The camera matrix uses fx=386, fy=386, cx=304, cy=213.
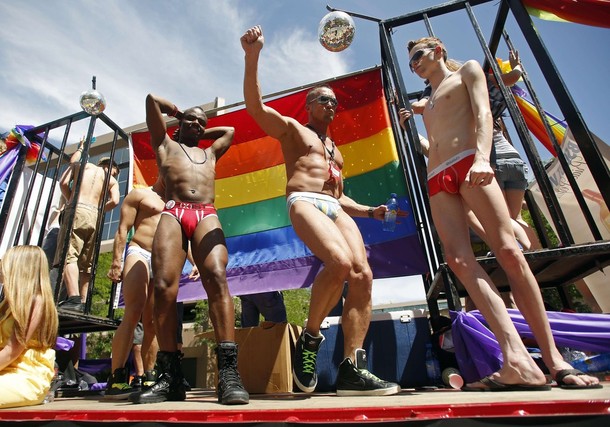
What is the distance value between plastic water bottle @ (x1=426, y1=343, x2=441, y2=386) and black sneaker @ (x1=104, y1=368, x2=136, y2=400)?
7.42 feet

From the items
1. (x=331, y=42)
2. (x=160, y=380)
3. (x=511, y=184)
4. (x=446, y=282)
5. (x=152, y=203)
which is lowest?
(x=160, y=380)

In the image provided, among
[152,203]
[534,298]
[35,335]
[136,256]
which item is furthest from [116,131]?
[534,298]

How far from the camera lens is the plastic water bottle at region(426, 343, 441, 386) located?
2982 mm

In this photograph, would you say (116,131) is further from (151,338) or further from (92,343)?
(92,343)

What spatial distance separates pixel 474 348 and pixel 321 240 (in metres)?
1.18

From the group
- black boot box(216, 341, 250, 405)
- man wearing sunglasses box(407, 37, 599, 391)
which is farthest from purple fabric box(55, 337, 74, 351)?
man wearing sunglasses box(407, 37, 599, 391)

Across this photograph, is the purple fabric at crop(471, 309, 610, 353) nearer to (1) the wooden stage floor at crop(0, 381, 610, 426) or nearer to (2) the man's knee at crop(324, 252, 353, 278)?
(2) the man's knee at crop(324, 252, 353, 278)

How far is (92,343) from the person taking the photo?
39.7ft

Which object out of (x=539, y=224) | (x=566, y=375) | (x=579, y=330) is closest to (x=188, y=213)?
(x=566, y=375)

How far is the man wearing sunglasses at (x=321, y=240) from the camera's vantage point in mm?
2330

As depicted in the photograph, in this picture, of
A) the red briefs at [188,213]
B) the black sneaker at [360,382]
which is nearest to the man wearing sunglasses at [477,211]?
the black sneaker at [360,382]

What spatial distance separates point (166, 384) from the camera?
217 centimetres

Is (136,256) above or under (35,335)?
above

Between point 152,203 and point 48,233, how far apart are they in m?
2.40
